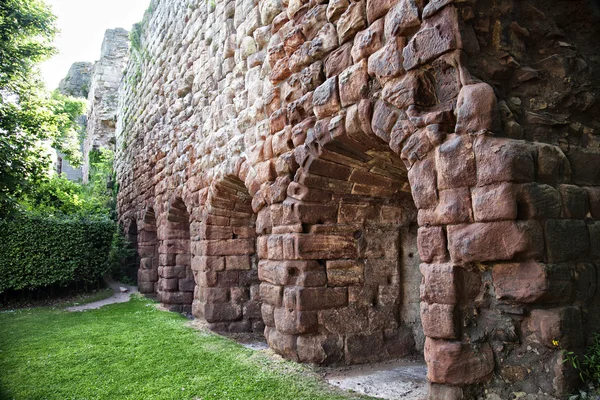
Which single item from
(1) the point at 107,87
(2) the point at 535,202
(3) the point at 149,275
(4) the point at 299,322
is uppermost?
(1) the point at 107,87

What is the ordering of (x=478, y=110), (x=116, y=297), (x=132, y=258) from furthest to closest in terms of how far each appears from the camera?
(x=132, y=258) < (x=116, y=297) < (x=478, y=110)

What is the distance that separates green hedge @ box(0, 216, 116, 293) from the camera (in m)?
9.24

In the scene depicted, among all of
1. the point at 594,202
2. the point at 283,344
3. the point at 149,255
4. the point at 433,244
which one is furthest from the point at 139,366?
the point at 149,255

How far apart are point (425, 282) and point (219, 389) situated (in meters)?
2.01

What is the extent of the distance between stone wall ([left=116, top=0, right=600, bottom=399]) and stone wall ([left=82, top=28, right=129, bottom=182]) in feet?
34.8

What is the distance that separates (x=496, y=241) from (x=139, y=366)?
3678mm

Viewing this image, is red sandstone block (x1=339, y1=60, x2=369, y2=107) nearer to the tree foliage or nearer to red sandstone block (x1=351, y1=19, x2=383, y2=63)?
red sandstone block (x1=351, y1=19, x2=383, y2=63)

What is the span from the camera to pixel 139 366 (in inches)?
176

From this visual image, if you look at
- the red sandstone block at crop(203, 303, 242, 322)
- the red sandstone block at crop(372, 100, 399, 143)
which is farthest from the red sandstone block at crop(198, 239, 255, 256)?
the red sandstone block at crop(372, 100, 399, 143)

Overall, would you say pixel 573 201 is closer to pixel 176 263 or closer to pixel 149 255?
pixel 176 263

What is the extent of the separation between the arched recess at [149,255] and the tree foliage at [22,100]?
2.80 m

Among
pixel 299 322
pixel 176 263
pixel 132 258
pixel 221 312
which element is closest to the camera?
pixel 299 322

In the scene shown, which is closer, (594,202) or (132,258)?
(594,202)

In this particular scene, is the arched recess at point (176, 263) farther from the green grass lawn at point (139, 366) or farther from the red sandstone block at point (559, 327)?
the red sandstone block at point (559, 327)
